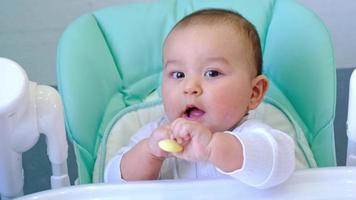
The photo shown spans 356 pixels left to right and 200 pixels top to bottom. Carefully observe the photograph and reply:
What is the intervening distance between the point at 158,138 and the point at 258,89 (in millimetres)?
218

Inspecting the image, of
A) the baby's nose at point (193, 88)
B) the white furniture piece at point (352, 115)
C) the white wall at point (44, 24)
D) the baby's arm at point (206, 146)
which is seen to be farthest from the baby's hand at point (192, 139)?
the white wall at point (44, 24)

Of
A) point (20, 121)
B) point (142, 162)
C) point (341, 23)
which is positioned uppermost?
point (20, 121)

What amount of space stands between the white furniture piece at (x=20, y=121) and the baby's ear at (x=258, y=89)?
292 millimetres

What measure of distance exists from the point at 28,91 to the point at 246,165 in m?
0.25

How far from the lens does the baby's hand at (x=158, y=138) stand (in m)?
0.70

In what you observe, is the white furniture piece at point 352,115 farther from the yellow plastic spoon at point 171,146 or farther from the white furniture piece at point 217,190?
the yellow plastic spoon at point 171,146

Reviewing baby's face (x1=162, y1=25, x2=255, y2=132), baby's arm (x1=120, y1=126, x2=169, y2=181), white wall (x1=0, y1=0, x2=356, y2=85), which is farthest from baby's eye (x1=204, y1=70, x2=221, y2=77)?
white wall (x1=0, y1=0, x2=356, y2=85)

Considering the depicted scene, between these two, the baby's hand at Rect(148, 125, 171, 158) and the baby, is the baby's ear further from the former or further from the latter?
the baby's hand at Rect(148, 125, 171, 158)

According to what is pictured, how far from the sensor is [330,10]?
1880mm

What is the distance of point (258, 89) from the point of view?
884mm

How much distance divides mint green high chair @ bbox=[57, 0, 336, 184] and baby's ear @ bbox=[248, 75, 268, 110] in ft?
0.37

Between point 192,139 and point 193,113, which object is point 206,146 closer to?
point 192,139

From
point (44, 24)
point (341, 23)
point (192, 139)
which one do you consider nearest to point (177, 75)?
point (192, 139)

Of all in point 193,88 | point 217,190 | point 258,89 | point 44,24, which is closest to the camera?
point 217,190
